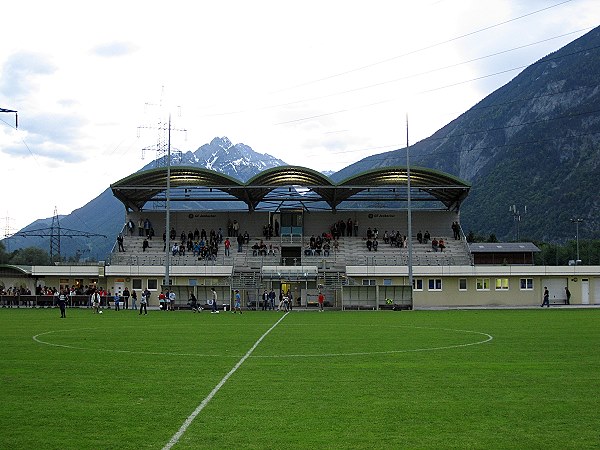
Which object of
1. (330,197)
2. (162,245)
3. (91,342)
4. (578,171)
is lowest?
(91,342)

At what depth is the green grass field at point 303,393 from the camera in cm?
1058

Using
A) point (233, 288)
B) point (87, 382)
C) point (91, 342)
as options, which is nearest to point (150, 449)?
point (87, 382)

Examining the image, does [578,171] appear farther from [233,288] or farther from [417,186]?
[233,288]

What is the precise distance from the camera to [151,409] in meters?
12.6

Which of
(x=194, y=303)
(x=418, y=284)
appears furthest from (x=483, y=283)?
(x=194, y=303)

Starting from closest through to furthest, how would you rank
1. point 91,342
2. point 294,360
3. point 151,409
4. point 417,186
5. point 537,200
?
1. point 151,409
2. point 294,360
3. point 91,342
4. point 417,186
5. point 537,200

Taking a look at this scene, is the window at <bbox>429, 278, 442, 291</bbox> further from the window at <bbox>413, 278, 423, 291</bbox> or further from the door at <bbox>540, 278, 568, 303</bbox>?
the door at <bbox>540, 278, 568, 303</bbox>

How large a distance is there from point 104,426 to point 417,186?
61.5 m

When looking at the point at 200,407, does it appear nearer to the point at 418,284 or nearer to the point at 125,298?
the point at 125,298

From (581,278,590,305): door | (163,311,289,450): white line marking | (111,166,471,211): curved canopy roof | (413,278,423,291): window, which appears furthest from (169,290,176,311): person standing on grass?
(581,278,590,305): door

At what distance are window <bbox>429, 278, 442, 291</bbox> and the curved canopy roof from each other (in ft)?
31.3

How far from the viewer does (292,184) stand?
70375mm

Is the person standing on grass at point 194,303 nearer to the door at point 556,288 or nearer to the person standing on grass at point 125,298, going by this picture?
the person standing on grass at point 125,298

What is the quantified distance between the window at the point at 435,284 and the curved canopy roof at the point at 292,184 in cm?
955
